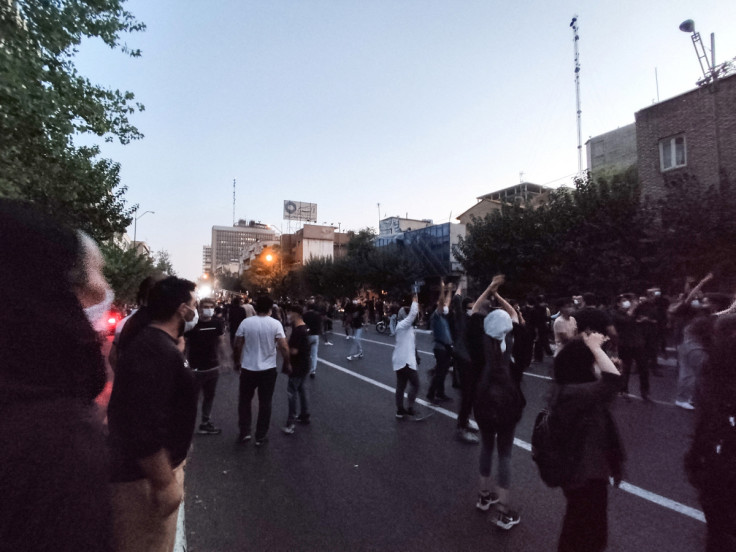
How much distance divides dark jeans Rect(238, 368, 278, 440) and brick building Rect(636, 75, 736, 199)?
17.4 meters

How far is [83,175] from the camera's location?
36.8 ft

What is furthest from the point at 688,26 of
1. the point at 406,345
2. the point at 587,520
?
the point at 587,520

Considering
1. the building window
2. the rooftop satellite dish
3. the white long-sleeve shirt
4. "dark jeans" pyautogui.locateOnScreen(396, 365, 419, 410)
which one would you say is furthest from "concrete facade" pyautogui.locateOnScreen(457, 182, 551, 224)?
"dark jeans" pyautogui.locateOnScreen(396, 365, 419, 410)

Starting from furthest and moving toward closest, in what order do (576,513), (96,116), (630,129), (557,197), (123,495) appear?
(630,129) < (557,197) < (96,116) < (576,513) < (123,495)

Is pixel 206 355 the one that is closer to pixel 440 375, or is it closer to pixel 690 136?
pixel 440 375

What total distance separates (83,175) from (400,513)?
10.8 m

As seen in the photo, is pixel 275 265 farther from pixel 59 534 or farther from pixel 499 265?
pixel 59 534

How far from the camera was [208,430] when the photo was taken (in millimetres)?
6797

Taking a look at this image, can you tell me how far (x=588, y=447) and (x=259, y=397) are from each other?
14.5 ft

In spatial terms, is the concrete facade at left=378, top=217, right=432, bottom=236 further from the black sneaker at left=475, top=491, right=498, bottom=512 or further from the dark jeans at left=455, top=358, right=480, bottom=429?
the black sneaker at left=475, top=491, right=498, bottom=512

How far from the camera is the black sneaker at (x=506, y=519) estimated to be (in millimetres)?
3857

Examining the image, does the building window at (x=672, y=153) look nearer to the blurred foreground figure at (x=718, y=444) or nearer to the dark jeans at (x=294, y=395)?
the dark jeans at (x=294, y=395)

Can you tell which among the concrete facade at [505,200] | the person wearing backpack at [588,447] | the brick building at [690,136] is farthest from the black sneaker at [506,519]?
the concrete facade at [505,200]

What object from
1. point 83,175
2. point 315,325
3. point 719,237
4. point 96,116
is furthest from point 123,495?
point 719,237
